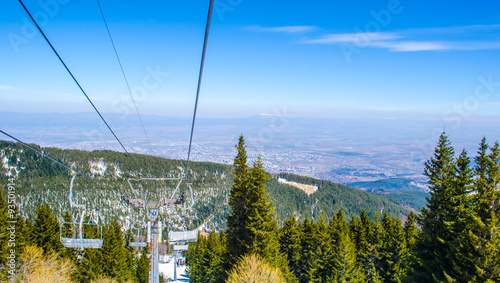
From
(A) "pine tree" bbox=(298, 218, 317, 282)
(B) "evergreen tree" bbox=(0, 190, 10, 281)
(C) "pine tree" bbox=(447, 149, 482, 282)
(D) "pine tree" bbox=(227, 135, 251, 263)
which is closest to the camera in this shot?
(C) "pine tree" bbox=(447, 149, 482, 282)

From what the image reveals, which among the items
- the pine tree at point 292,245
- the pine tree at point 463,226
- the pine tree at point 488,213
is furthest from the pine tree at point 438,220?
the pine tree at point 292,245

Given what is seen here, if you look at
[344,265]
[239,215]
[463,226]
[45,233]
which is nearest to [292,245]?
[344,265]

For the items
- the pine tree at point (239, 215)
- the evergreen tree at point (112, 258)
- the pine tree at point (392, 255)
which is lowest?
the evergreen tree at point (112, 258)

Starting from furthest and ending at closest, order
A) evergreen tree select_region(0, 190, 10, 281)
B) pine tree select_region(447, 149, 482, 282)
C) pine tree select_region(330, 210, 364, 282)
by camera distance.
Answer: pine tree select_region(330, 210, 364, 282), evergreen tree select_region(0, 190, 10, 281), pine tree select_region(447, 149, 482, 282)

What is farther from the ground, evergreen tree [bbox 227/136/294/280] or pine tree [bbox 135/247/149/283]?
evergreen tree [bbox 227/136/294/280]

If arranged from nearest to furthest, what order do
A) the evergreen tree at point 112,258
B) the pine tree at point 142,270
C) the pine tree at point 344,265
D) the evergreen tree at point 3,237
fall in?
the evergreen tree at point 3,237
the pine tree at point 344,265
the evergreen tree at point 112,258
the pine tree at point 142,270

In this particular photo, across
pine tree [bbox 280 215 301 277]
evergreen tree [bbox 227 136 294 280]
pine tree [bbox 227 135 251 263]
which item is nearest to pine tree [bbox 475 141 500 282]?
evergreen tree [bbox 227 136 294 280]

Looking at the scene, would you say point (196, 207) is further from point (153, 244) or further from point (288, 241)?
point (153, 244)

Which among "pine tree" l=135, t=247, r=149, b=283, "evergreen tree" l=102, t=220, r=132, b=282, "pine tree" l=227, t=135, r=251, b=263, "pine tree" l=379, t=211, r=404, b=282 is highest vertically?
"pine tree" l=227, t=135, r=251, b=263

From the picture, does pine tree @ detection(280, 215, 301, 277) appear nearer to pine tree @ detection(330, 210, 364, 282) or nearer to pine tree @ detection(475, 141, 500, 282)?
pine tree @ detection(330, 210, 364, 282)

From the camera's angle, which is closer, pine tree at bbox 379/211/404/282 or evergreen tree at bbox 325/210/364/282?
evergreen tree at bbox 325/210/364/282

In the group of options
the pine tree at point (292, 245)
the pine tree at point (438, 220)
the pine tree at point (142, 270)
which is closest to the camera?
the pine tree at point (438, 220)

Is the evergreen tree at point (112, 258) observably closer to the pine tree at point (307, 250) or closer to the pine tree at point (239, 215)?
the pine tree at point (239, 215)
